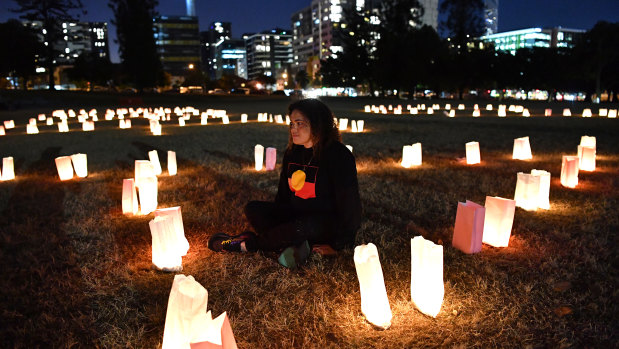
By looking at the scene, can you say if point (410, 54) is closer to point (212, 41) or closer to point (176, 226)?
point (176, 226)

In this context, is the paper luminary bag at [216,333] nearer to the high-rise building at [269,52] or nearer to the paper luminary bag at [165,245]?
the paper luminary bag at [165,245]

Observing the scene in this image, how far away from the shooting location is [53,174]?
7234 mm

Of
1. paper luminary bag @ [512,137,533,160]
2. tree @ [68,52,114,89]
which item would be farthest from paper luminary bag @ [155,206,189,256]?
tree @ [68,52,114,89]

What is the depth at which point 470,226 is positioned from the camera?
343cm

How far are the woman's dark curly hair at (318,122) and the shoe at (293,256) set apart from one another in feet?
2.44

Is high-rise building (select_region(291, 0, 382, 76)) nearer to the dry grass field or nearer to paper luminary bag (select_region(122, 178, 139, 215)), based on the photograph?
the dry grass field

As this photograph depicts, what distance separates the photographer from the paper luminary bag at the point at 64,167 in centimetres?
662

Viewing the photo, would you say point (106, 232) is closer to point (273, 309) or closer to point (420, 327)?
point (273, 309)

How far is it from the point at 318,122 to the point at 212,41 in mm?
200985

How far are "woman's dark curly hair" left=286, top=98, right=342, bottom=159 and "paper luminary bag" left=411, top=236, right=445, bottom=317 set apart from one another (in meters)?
1.20

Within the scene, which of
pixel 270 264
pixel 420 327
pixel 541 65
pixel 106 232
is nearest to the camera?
pixel 420 327

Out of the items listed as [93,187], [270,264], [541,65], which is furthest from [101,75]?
[270,264]

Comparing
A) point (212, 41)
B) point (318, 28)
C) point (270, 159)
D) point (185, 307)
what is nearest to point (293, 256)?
point (185, 307)

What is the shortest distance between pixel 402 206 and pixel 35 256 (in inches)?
A: 145
